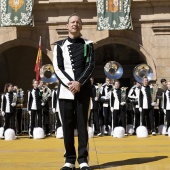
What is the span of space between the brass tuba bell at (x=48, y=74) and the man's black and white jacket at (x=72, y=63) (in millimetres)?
8795

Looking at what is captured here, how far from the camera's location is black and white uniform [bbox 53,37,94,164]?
5711 mm

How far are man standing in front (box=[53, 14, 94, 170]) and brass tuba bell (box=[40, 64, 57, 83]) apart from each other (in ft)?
29.0

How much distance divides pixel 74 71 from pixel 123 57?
660 inches

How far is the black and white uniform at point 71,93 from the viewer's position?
18.7ft

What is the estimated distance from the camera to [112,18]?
16.6 metres

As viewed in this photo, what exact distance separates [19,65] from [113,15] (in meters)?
6.99

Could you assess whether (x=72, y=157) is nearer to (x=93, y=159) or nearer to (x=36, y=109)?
(x=93, y=159)

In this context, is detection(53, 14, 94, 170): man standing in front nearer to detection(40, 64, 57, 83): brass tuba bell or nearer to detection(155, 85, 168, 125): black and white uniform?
detection(155, 85, 168, 125): black and white uniform

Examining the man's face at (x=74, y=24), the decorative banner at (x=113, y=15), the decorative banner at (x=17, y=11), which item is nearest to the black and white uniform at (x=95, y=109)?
the decorative banner at (x=113, y=15)

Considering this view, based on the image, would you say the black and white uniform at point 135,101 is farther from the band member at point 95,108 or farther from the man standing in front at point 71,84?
the man standing in front at point 71,84

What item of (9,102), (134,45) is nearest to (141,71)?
(134,45)

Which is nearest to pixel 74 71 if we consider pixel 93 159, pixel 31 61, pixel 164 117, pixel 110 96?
pixel 93 159

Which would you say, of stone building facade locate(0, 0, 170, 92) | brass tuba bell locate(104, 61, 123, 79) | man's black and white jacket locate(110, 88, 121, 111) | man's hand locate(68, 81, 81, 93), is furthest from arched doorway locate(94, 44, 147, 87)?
man's hand locate(68, 81, 81, 93)

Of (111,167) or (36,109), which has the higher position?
(36,109)
